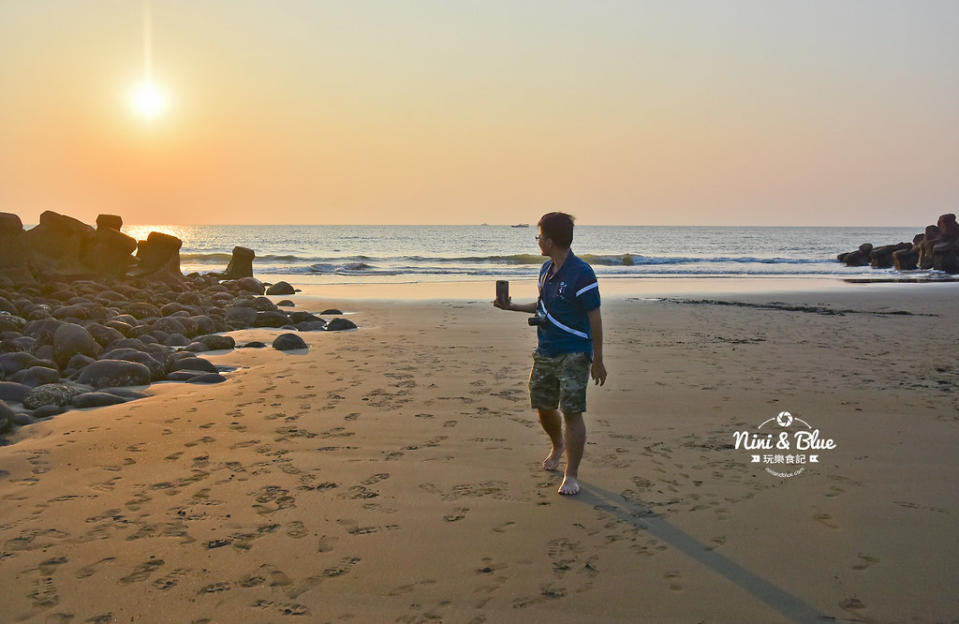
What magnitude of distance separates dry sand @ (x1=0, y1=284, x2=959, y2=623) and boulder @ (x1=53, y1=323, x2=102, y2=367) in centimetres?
192

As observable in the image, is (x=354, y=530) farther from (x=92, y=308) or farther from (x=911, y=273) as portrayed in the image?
(x=911, y=273)

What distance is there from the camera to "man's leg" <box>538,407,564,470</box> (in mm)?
5082

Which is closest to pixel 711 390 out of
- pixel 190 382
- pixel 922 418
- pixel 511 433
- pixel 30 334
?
pixel 922 418

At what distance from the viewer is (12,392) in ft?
22.6

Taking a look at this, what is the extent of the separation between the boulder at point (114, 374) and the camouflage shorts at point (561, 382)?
15.6ft

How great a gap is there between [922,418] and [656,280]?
22.8 metres

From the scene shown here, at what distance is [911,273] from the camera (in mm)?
33719

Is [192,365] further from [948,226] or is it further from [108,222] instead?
[948,226]

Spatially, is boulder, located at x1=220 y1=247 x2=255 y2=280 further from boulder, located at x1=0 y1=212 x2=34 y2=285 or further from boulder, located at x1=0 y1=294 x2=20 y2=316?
boulder, located at x1=0 y1=294 x2=20 y2=316

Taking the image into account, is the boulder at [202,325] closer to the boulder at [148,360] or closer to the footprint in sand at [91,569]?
the boulder at [148,360]

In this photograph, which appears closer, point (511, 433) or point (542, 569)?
point (542, 569)

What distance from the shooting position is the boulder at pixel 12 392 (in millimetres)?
6859

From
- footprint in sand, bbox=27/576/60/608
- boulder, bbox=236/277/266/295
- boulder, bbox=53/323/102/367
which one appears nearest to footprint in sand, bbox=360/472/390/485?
footprint in sand, bbox=27/576/60/608

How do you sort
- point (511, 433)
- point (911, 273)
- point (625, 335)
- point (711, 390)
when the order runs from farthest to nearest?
1. point (911, 273)
2. point (625, 335)
3. point (711, 390)
4. point (511, 433)
